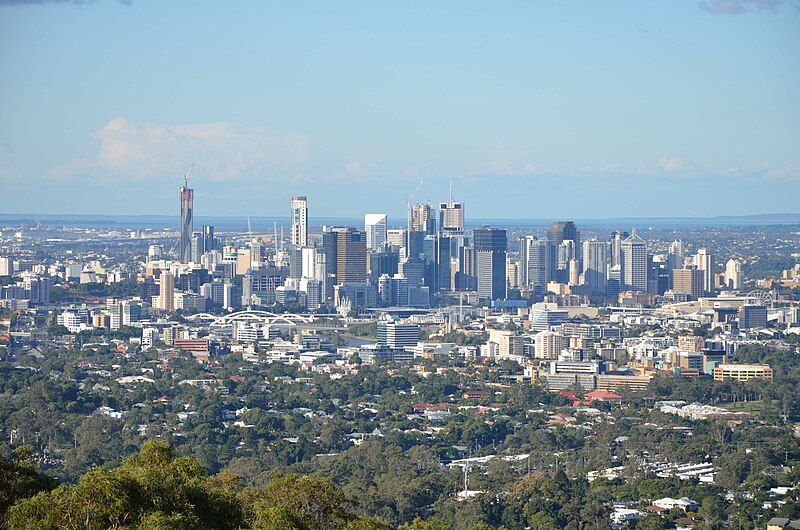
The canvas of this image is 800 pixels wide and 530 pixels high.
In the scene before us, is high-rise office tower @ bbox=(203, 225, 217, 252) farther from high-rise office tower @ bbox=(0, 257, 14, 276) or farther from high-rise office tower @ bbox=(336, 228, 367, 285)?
high-rise office tower @ bbox=(336, 228, 367, 285)

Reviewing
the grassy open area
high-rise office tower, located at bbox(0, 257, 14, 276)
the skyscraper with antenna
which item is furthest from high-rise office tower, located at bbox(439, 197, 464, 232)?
the grassy open area

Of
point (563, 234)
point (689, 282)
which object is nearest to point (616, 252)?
point (563, 234)

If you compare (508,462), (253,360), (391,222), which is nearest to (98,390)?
(253,360)

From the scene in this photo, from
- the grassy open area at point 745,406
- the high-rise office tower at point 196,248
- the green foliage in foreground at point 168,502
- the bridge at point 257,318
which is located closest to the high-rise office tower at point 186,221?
the high-rise office tower at point 196,248

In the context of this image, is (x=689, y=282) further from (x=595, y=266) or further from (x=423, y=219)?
(x=423, y=219)

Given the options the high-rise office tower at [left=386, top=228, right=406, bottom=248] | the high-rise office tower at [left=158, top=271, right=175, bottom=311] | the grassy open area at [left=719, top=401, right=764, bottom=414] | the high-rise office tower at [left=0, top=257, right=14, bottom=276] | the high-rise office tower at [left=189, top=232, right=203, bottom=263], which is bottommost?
the grassy open area at [left=719, top=401, right=764, bottom=414]

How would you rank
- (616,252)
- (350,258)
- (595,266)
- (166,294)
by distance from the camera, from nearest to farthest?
1. (166,294)
2. (350,258)
3. (595,266)
4. (616,252)

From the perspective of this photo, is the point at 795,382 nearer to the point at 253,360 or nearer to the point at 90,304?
the point at 253,360

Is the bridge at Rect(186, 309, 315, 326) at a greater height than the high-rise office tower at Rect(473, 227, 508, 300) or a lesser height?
lesser
